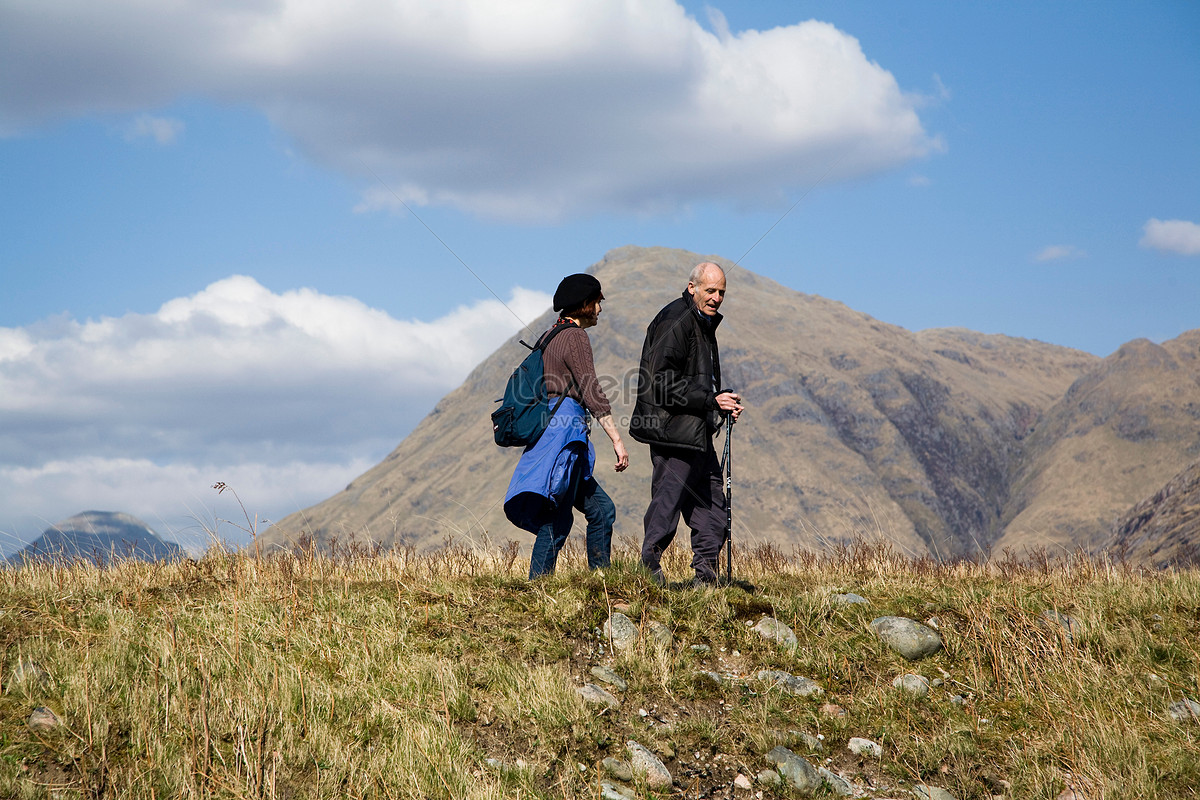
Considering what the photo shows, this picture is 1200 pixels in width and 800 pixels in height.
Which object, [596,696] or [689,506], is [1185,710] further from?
[596,696]

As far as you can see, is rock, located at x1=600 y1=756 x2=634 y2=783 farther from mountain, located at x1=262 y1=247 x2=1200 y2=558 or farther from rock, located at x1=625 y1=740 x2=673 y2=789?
mountain, located at x1=262 y1=247 x2=1200 y2=558

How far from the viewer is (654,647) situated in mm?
5621

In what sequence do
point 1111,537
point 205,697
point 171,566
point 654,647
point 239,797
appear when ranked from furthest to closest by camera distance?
point 1111,537, point 171,566, point 654,647, point 205,697, point 239,797

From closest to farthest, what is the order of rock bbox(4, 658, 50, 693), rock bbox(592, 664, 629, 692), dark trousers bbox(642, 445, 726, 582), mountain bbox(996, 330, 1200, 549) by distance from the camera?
rock bbox(4, 658, 50, 693), rock bbox(592, 664, 629, 692), dark trousers bbox(642, 445, 726, 582), mountain bbox(996, 330, 1200, 549)

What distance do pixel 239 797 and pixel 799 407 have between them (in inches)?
6736

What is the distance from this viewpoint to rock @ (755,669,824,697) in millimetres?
5590

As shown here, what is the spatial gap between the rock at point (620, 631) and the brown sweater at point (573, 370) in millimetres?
1541

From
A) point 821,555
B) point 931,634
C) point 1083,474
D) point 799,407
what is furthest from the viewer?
point 799,407

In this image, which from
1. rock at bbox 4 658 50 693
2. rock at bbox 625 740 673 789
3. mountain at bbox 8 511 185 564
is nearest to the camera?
rock at bbox 625 740 673 789

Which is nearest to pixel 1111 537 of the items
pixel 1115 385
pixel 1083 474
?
pixel 1083 474

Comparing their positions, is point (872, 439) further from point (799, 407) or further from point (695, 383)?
point (695, 383)

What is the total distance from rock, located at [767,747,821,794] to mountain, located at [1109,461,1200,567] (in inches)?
1513

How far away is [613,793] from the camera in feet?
14.4

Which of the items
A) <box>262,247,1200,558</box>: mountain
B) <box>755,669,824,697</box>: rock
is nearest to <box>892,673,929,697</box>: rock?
<box>755,669,824,697</box>: rock
